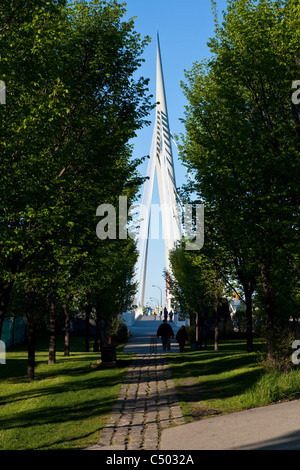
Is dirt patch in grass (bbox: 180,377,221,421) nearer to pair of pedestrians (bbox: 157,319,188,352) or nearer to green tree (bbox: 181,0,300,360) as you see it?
green tree (bbox: 181,0,300,360)

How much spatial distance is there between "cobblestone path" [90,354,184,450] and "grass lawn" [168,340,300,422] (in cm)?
34

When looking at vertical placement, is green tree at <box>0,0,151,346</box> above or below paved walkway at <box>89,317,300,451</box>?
above

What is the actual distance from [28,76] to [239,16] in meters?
7.66

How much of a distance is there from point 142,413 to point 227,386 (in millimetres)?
4133

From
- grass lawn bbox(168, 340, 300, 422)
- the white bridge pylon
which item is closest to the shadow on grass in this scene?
grass lawn bbox(168, 340, 300, 422)

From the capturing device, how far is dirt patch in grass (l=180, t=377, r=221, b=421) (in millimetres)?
10844

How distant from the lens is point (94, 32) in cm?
1597

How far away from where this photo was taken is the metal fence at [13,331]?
3528cm

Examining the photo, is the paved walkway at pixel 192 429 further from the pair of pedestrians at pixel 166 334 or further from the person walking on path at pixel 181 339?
the person walking on path at pixel 181 339

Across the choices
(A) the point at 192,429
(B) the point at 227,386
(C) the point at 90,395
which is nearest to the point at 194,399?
(B) the point at 227,386

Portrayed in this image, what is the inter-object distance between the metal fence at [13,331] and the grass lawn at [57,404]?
1256 centimetres

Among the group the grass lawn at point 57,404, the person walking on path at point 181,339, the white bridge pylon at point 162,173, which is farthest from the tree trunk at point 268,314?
the white bridge pylon at point 162,173
